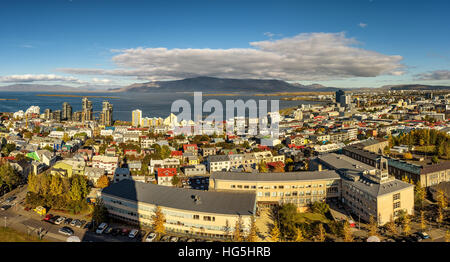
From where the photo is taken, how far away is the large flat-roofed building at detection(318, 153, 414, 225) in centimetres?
490

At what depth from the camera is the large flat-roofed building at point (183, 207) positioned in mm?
4496

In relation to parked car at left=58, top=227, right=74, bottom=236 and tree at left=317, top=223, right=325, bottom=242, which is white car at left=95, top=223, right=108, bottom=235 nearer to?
parked car at left=58, top=227, right=74, bottom=236

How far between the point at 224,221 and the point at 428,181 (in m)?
5.27

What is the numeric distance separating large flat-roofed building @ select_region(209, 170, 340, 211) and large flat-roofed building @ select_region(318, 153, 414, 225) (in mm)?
339

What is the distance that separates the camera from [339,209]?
5.61m

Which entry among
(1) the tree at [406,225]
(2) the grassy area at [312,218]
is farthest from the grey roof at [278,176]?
(1) the tree at [406,225]

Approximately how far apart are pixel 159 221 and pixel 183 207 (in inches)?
16.4

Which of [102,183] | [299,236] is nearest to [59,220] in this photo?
[102,183]

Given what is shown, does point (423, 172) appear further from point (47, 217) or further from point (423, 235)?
point (47, 217)

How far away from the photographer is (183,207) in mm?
4656

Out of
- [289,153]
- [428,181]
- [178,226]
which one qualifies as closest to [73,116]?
[289,153]

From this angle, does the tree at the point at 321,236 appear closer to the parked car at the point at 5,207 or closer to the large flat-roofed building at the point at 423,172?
the large flat-roofed building at the point at 423,172
